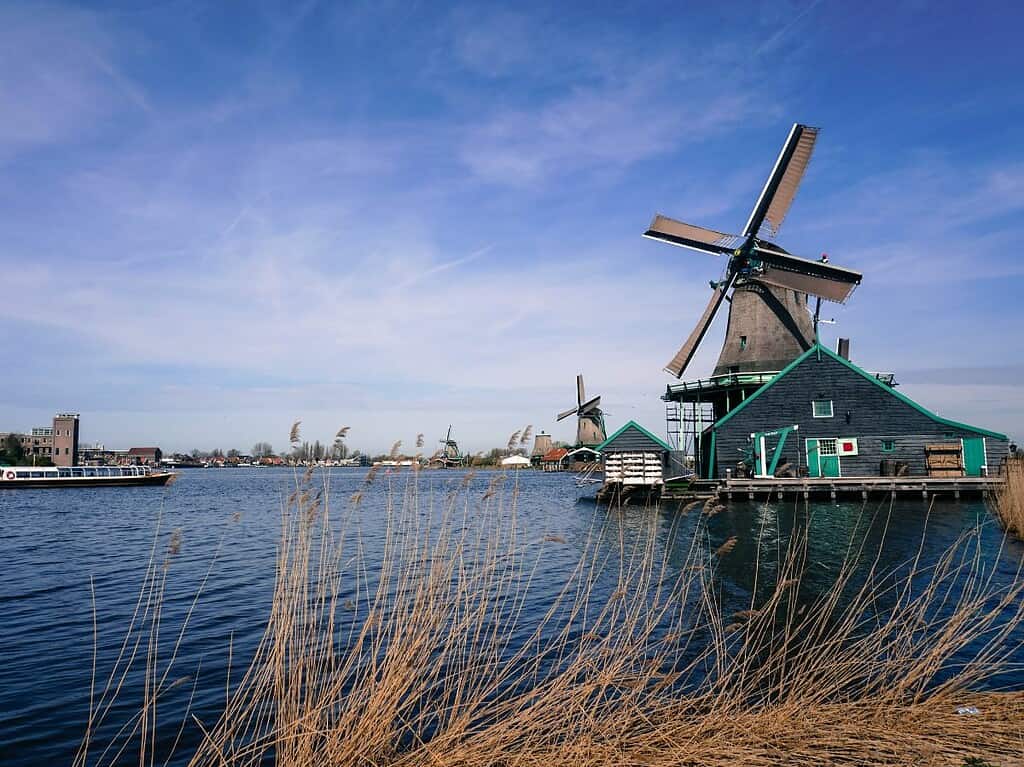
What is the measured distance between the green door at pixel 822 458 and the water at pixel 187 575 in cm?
410

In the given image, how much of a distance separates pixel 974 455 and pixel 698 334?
13.7 m

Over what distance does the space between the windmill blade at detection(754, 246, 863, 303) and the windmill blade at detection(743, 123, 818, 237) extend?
1510 millimetres

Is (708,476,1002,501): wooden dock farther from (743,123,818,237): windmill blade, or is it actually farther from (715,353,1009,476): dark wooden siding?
A: (743,123,818,237): windmill blade

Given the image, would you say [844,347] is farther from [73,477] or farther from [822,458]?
[73,477]

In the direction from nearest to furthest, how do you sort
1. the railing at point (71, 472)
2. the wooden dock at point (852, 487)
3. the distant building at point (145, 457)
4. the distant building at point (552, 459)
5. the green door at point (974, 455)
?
the wooden dock at point (852, 487) → the green door at point (974, 455) → the railing at point (71, 472) → the distant building at point (552, 459) → the distant building at point (145, 457)

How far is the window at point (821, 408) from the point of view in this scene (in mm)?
31531

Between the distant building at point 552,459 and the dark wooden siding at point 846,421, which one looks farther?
the distant building at point 552,459

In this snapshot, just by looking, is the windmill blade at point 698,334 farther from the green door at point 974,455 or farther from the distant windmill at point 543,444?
the distant windmill at point 543,444

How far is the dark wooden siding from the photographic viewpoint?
30.5 meters

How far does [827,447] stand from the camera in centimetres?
3170

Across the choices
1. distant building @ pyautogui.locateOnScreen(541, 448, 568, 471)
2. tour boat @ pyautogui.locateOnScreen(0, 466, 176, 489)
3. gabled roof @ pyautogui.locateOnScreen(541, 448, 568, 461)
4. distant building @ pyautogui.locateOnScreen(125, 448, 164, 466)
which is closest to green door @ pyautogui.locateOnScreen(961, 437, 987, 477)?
tour boat @ pyautogui.locateOnScreen(0, 466, 176, 489)

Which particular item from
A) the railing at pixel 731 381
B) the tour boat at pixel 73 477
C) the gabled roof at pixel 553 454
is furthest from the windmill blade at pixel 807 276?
the gabled roof at pixel 553 454

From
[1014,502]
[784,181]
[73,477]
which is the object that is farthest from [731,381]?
[73,477]

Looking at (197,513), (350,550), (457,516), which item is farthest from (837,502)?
(197,513)
